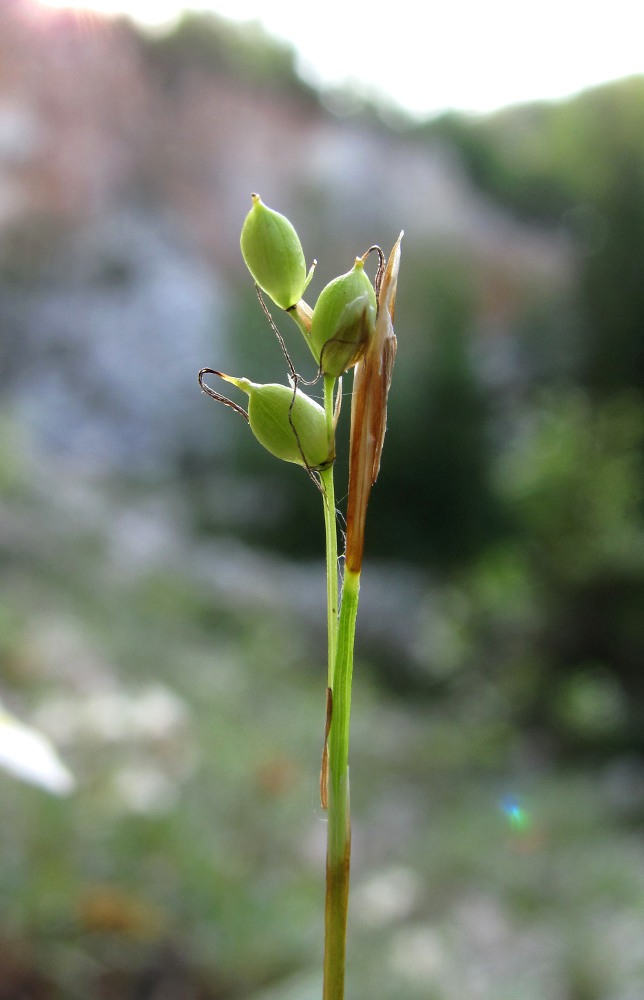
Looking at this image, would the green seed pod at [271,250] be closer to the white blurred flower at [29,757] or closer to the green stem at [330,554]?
the green stem at [330,554]

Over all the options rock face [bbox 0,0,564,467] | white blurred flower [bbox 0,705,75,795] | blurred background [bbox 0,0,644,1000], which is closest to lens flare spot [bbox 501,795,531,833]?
blurred background [bbox 0,0,644,1000]

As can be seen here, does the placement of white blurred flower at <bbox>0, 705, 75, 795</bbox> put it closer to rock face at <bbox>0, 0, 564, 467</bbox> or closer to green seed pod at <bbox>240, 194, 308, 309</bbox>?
green seed pod at <bbox>240, 194, 308, 309</bbox>

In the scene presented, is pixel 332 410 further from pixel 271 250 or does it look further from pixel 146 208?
pixel 146 208

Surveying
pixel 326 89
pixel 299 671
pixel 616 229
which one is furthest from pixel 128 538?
pixel 326 89

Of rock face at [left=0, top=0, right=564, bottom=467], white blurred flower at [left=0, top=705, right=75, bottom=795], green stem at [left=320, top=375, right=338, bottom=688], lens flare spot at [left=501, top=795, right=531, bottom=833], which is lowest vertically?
green stem at [left=320, top=375, right=338, bottom=688]

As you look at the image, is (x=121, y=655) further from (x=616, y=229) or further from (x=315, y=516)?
(x=616, y=229)

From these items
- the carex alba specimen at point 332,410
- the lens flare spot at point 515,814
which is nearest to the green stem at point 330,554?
the carex alba specimen at point 332,410

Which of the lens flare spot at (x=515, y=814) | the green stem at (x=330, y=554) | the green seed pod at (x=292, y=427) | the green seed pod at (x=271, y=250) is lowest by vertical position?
the green stem at (x=330, y=554)
